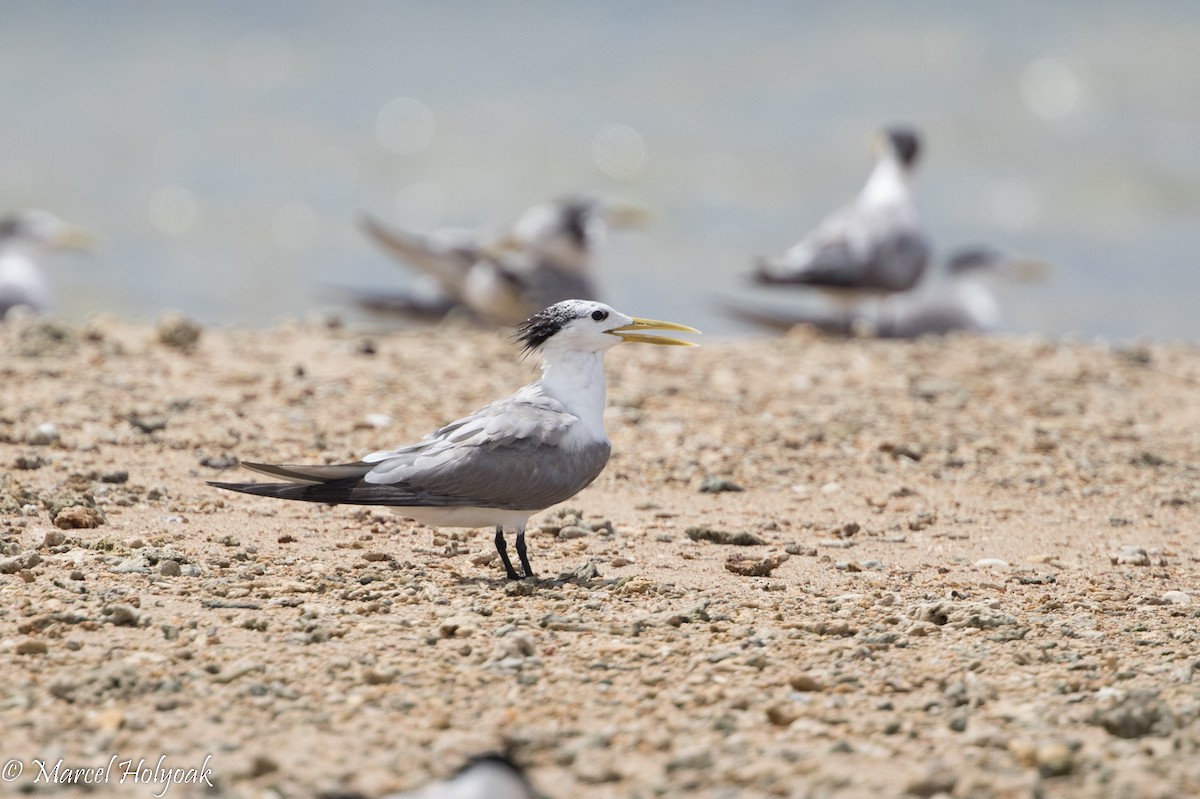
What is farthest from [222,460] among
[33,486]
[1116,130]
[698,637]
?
[1116,130]

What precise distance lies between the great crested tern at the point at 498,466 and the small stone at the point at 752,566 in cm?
53

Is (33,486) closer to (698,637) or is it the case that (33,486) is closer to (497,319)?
(698,637)

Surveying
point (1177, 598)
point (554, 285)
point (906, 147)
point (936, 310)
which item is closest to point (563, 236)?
A: point (554, 285)

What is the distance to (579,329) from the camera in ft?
15.8

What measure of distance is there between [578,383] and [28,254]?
7893mm

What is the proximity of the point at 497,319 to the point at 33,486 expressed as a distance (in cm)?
578

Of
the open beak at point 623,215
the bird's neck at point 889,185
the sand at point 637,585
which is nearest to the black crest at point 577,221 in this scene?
the open beak at point 623,215

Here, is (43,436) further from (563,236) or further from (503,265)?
(563,236)

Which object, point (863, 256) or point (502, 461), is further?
point (863, 256)

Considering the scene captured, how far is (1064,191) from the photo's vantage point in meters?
17.6

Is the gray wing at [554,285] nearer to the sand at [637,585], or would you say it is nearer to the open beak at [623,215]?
the open beak at [623,215]

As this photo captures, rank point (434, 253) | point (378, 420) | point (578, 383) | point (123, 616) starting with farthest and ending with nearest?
point (434, 253) < point (378, 420) < point (578, 383) < point (123, 616)

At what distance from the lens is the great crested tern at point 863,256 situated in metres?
10.6

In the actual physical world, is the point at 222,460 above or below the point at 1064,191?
below
